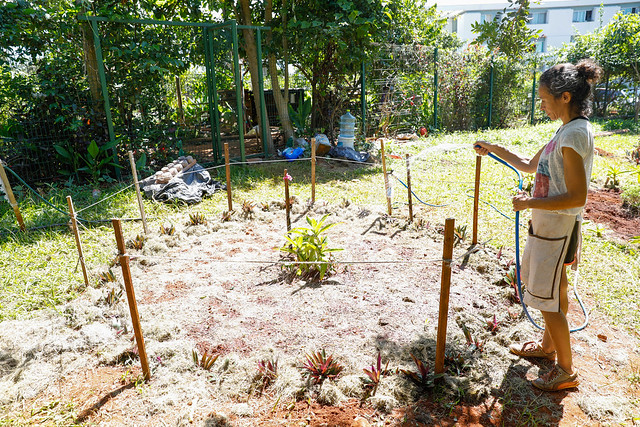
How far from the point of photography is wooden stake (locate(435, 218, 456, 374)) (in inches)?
91.2

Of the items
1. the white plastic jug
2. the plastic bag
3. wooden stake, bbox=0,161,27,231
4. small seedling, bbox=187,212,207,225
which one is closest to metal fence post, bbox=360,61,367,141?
the white plastic jug

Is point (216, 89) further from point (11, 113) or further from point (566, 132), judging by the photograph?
point (566, 132)

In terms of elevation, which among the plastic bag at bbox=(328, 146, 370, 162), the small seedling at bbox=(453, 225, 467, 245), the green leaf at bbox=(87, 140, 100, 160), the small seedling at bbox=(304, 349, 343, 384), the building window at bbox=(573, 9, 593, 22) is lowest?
the small seedling at bbox=(304, 349, 343, 384)

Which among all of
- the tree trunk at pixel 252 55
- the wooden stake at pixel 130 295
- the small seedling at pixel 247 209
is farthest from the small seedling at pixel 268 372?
the tree trunk at pixel 252 55

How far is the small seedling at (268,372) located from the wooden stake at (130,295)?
665 millimetres

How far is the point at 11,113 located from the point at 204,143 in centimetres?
298

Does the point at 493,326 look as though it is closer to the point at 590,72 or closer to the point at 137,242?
the point at 590,72

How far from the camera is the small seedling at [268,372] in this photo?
265 cm

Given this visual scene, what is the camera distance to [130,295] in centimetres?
254

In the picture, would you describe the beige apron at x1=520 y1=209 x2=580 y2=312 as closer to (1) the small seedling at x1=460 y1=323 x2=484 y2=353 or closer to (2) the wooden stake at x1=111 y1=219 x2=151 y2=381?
(1) the small seedling at x1=460 y1=323 x2=484 y2=353

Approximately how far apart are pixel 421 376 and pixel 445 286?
0.58 meters

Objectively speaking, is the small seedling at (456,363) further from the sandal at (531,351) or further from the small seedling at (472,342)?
the sandal at (531,351)

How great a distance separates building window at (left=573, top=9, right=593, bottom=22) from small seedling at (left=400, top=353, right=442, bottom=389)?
131 ft

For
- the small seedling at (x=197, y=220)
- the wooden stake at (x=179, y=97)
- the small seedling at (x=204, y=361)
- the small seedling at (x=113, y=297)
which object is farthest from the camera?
the wooden stake at (x=179, y=97)
